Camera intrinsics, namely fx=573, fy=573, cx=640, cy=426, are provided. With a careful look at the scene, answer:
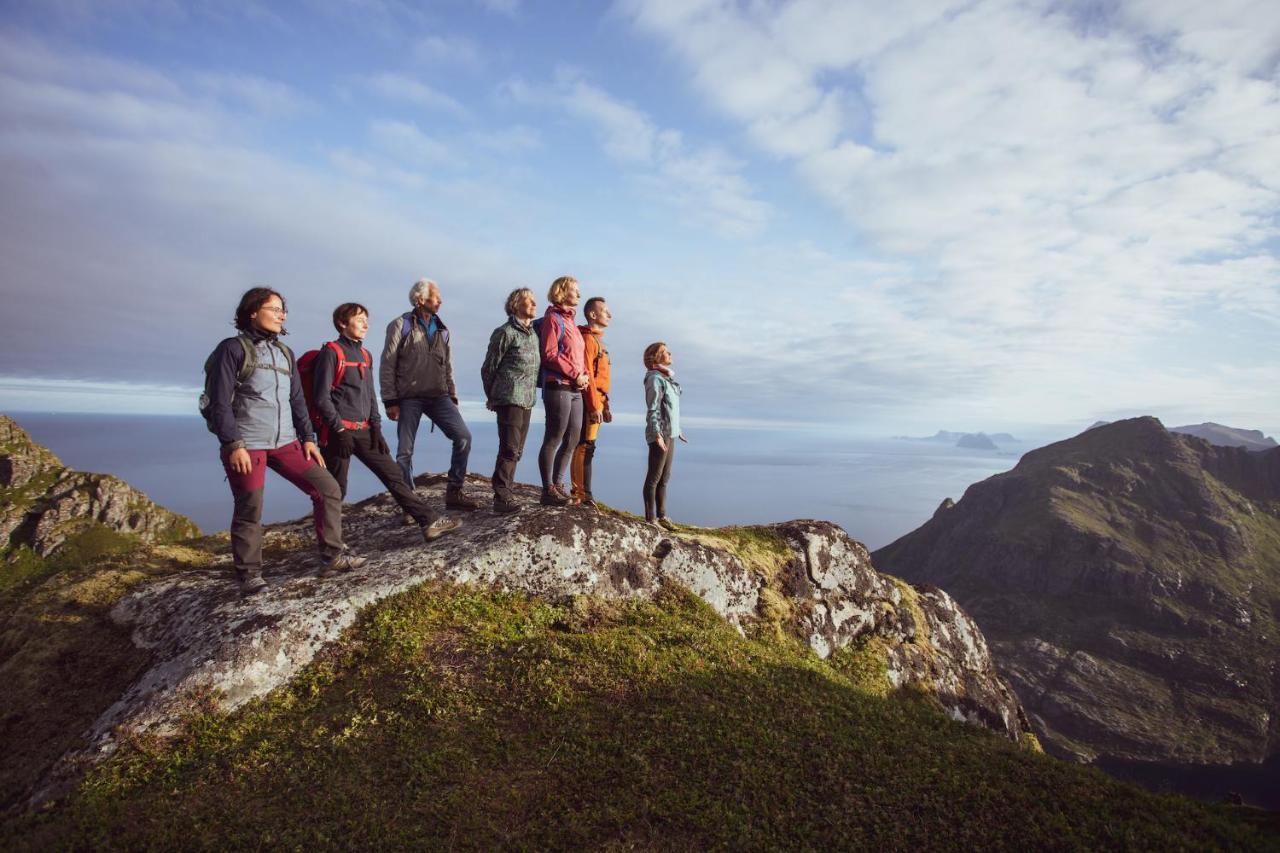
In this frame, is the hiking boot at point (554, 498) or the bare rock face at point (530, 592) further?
the hiking boot at point (554, 498)

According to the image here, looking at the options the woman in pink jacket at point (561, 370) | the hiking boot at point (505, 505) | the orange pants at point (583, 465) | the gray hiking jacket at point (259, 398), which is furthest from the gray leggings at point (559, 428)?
the gray hiking jacket at point (259, 398)

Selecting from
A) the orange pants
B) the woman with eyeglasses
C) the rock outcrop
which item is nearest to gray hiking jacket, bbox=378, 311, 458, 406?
the woman with eyeglasses

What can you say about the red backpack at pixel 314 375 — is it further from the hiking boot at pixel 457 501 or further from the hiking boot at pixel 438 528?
the hiking boot at pixel 457 501

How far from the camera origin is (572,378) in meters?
11.2

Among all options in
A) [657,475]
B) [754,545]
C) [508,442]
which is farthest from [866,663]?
[508,442]

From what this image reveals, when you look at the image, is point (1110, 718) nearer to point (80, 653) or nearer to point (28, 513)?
point (80, 653)

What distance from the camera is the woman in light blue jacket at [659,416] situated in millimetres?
12062

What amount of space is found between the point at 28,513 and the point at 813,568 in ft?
645

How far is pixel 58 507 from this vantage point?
5551 inches

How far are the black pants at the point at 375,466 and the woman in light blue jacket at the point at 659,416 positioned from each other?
459cm

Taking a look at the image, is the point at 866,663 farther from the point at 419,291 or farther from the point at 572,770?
the point at 419,291

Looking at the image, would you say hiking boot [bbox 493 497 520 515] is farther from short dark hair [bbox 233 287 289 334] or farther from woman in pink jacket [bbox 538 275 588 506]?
short dark hair [bbox 233 287 289 334]

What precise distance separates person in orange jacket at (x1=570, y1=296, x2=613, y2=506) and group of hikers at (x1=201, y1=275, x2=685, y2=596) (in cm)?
3

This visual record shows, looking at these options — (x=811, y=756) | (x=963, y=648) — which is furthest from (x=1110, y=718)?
(x=811, y=756)
